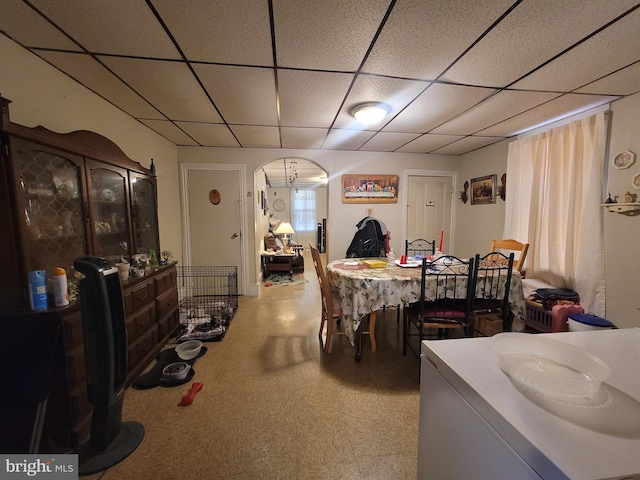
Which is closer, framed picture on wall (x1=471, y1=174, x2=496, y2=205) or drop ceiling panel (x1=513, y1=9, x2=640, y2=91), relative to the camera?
drop ceiling panel (x1=513, y1=9, x2=640, y2=91)

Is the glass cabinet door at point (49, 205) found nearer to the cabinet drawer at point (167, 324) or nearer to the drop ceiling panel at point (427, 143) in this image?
the cabinet drawer at point (167, 324)

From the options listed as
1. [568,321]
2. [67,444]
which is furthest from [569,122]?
[67,444]

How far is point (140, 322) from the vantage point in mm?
2039

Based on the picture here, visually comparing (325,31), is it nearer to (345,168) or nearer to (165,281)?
(165,281)

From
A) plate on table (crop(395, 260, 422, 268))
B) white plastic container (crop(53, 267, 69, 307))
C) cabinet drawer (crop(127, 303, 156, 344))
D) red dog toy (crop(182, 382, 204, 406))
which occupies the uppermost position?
white plastic container (crop(53, 267, 69, 307))

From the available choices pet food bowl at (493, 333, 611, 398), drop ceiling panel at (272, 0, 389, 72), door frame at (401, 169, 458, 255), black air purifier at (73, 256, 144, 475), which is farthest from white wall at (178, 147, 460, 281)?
pet food bowl at (493, 333, 611, 398)

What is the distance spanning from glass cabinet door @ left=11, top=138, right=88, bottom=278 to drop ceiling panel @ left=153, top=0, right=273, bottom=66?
999 mm

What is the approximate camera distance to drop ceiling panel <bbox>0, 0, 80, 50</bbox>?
49.2 inches

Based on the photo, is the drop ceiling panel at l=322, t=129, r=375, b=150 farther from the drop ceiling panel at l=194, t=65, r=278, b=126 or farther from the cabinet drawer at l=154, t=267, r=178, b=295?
the cabinet drawer at l=154, t=267, r=178, b=295

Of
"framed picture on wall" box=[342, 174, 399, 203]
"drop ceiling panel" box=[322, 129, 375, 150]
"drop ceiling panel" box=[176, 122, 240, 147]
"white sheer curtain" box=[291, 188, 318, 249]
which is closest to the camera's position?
"drop ceiling panel" box=[176, 122, 240, 147]

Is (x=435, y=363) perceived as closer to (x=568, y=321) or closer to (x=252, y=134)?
(x=568, y=321)

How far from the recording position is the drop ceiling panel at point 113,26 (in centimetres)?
124

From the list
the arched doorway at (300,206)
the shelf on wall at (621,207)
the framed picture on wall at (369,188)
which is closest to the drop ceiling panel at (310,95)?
the framed picture on wall at (369,188)

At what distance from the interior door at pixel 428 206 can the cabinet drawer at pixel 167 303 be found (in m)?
3.58
